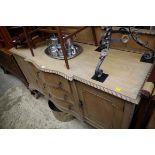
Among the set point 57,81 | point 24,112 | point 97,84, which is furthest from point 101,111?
point 24,112

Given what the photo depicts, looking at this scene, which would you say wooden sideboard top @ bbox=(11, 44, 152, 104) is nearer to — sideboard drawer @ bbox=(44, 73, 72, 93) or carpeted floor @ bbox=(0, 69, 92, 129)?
sideboard drawer @ bbox=(44, 73, 72, 93)

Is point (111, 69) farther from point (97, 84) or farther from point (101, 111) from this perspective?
point (101, 111)

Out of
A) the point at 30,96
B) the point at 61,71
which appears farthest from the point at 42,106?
the point at 61,71

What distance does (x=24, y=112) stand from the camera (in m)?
1.75

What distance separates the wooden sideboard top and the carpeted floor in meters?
0.73

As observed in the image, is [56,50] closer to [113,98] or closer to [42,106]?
[113,98]

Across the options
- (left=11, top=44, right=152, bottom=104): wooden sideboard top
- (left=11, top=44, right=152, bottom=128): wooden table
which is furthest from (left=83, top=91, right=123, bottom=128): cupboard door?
(left=11, top=44, right=152, bottom=104): wooden sideboard top

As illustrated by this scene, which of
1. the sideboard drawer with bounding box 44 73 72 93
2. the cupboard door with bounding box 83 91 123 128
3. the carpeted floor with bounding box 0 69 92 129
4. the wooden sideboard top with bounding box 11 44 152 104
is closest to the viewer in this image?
the wooden sideboard top with bounding box 11 44 152 104

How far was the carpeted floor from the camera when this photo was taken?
156 centimetres

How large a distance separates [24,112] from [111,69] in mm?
1278

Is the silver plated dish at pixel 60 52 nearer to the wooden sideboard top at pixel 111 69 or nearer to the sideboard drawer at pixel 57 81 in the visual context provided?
the wooden sideboard top at pixel 111 69

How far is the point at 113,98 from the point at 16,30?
4.45 feet

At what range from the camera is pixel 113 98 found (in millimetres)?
869

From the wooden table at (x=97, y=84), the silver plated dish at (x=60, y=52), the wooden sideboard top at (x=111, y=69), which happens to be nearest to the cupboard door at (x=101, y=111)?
the wooden table at (x=97, y=84)
